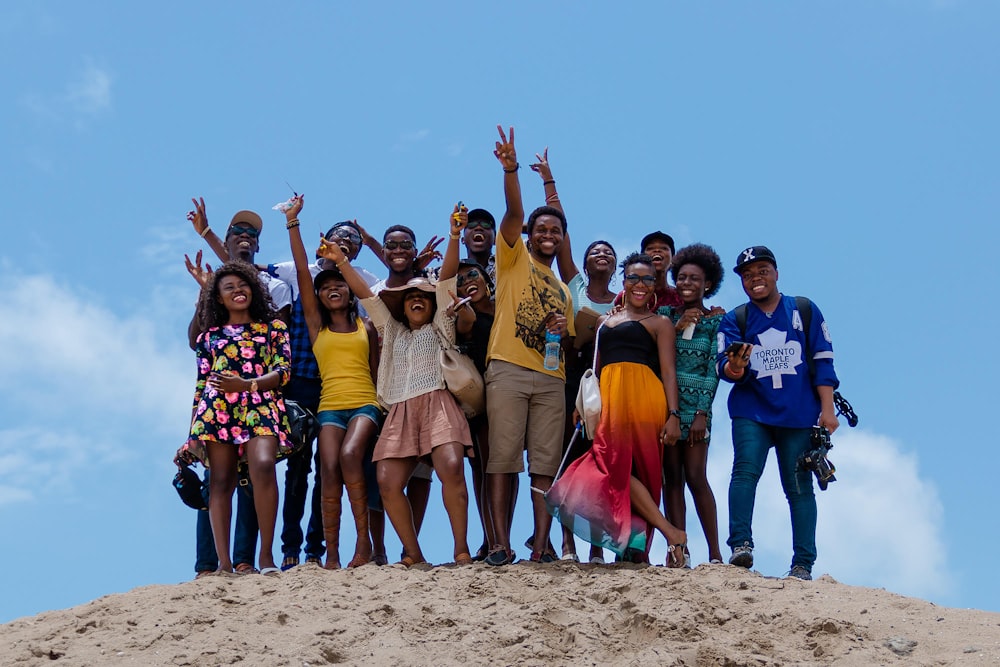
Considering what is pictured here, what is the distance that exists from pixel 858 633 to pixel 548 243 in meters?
3.54

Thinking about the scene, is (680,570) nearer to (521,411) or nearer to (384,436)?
(521,411)

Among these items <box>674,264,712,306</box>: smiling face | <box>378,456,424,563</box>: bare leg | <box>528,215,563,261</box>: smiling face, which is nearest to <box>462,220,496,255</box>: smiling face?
<box>528,215,563,261</box>: smiling face

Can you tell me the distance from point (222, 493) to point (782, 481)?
3971 mm

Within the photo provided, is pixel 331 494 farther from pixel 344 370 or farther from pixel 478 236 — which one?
pixel 478 236

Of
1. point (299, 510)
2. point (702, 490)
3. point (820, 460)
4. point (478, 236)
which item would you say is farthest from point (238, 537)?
point (820, 460)

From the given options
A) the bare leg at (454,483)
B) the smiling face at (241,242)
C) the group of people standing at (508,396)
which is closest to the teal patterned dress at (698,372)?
the group of people standing at (508,396)

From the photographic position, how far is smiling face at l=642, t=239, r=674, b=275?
30.5ft

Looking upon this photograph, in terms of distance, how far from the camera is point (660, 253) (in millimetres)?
9352

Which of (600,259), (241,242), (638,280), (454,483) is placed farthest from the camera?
(241,242)

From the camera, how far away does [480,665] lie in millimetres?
7121

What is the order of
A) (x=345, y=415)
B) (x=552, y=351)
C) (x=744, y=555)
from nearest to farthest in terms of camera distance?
(x=744, y=555), (x=552, y=351), (x=345, y=415)

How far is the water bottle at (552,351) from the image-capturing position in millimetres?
8641

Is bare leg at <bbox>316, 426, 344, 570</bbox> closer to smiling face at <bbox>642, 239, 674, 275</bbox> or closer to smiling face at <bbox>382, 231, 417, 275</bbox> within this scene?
smiling face at <bbox>382, 231, 417, 275</bbox>

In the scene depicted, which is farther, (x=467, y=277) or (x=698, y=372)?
(x=467, y=277)
